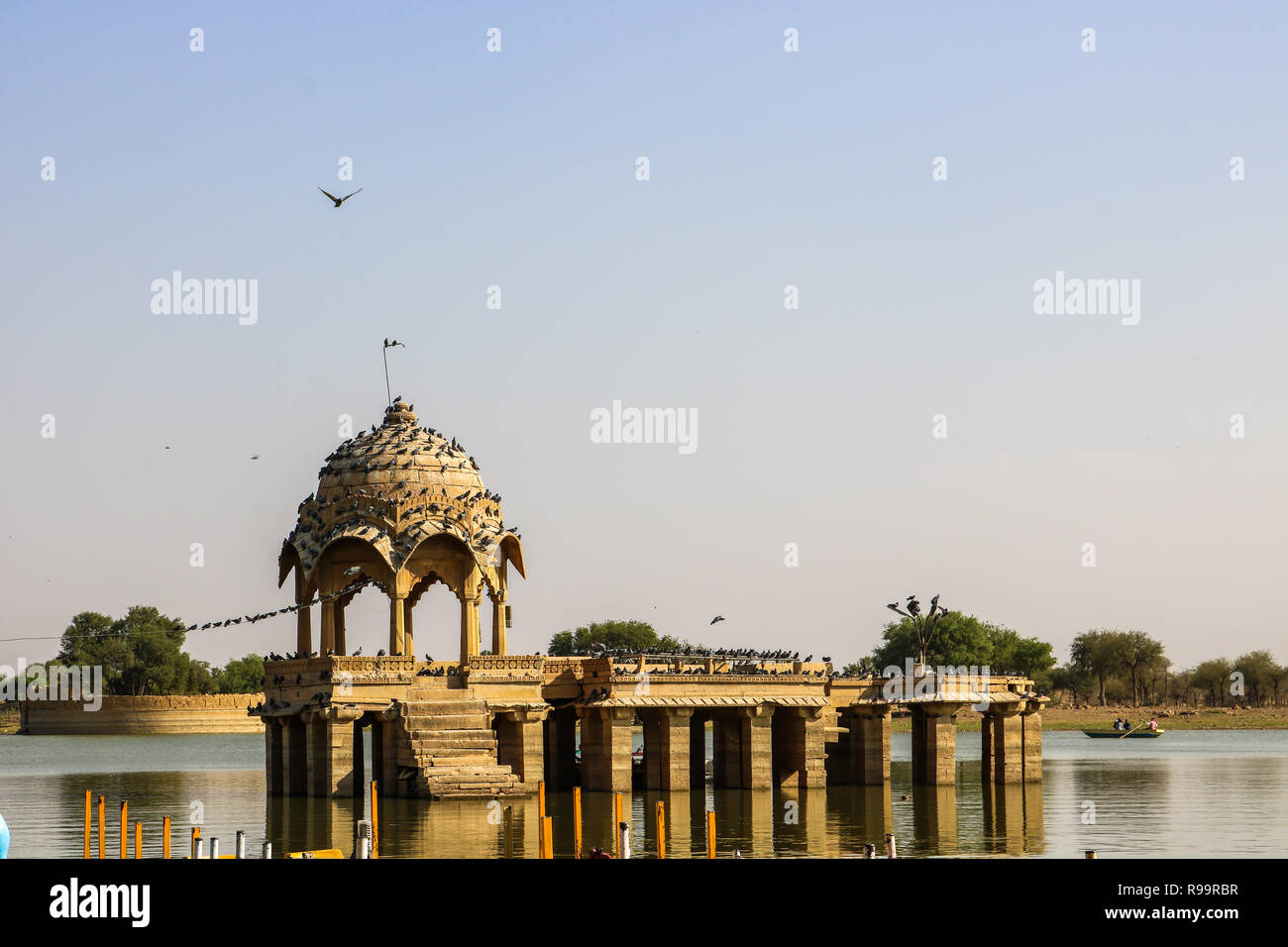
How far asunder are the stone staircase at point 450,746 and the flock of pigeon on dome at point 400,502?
603 centimetres

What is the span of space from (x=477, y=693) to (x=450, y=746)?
8.80 feet

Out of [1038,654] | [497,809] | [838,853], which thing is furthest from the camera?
[1038,654]

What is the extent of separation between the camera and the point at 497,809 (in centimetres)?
6512

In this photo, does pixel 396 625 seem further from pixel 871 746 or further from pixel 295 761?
pixel 871 746

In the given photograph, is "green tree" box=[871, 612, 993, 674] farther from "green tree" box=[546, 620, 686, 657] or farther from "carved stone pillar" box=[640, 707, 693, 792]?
"carved stone pillar" box=[640, 707, 693, 792]

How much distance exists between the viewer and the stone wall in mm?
176750

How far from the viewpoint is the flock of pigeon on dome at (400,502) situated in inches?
2965

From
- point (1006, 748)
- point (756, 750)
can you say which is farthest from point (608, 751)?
point (1006, 748)
